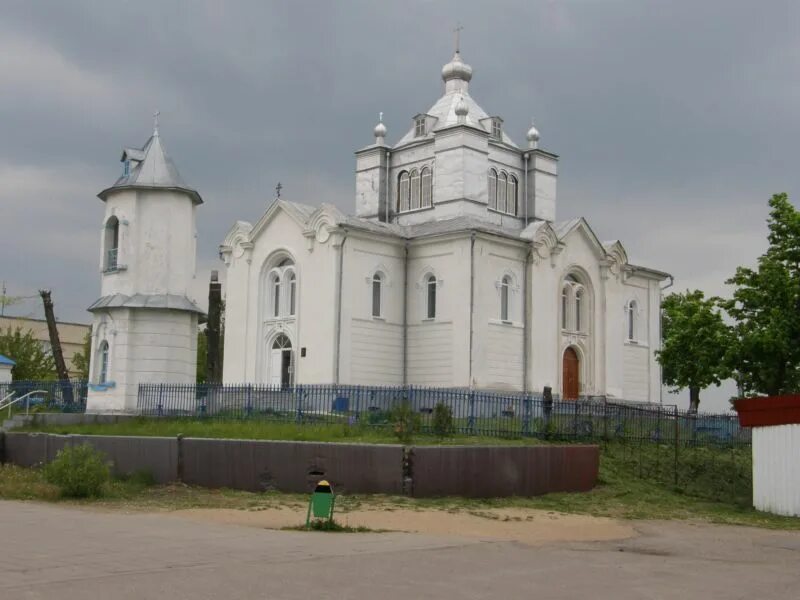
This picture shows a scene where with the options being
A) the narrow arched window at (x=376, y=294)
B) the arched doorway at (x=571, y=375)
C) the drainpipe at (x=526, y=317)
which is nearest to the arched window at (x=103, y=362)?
the narrow arched window at (x=376, y=294)

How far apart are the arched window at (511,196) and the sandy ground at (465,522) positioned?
25.5 m

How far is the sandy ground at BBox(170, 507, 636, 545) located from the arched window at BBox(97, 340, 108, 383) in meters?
15.0

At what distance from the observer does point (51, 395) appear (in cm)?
3228

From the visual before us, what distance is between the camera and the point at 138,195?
30.7 metres

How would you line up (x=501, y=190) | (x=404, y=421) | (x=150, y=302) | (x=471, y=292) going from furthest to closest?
1. (x=501, y=190)
2. (x=471, y=292)
3. (x=150, y=302)
4. (x=404, y=421)

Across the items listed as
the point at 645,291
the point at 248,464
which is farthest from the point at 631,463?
the point at 645,291

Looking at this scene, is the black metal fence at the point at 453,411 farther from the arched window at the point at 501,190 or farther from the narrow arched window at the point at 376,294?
the arched window at the point at 501,190

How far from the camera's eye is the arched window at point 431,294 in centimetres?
3675

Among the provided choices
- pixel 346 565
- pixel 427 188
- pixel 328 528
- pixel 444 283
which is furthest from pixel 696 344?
pixel 346 565

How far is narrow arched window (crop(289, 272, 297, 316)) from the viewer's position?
3694 cm

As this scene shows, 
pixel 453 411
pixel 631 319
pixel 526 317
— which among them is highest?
pixel 631 319

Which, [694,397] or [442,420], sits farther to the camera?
[694,397]

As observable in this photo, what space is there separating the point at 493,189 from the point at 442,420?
20409mm

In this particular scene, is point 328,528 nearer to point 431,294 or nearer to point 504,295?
point 431,294
